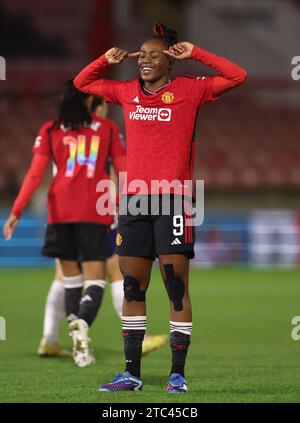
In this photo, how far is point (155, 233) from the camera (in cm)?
605

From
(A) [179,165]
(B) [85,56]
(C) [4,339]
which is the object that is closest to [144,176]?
(A) [179,165]

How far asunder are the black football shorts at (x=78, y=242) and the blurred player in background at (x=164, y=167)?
1.58 metres

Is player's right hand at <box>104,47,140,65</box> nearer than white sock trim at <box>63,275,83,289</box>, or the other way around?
player's right hand at <box>104,47,140,65</box>

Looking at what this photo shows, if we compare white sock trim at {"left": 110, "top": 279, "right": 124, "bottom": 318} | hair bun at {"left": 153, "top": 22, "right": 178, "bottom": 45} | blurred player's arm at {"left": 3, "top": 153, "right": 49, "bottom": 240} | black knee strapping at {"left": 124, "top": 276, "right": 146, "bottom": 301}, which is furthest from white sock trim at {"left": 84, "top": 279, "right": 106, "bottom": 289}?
hair bun at {"left": 153, "top": 22, "right": 178, "bottom": 45}

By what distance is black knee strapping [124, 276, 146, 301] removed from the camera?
612 centimetres

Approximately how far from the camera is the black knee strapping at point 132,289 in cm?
612

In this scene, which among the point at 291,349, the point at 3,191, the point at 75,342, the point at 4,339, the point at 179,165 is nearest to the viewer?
the point at 179,165

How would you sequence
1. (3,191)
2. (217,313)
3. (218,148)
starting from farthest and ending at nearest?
(218,148), (3,191), (217,313)

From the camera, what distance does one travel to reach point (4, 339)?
8.96m

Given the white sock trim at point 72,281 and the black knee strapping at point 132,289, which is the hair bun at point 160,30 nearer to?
the black knee strapping at point 132,289

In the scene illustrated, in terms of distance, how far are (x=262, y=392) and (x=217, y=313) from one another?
532 cm

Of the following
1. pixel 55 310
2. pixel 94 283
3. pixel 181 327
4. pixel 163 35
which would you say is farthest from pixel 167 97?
pixel 55 310

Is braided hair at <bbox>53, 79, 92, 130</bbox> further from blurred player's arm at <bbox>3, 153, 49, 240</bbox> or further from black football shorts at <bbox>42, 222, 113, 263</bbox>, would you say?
black football shorts at <bbox>42, 222, 113, 263</bbox>

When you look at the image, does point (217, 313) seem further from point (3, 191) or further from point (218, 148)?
point (218, 148)
